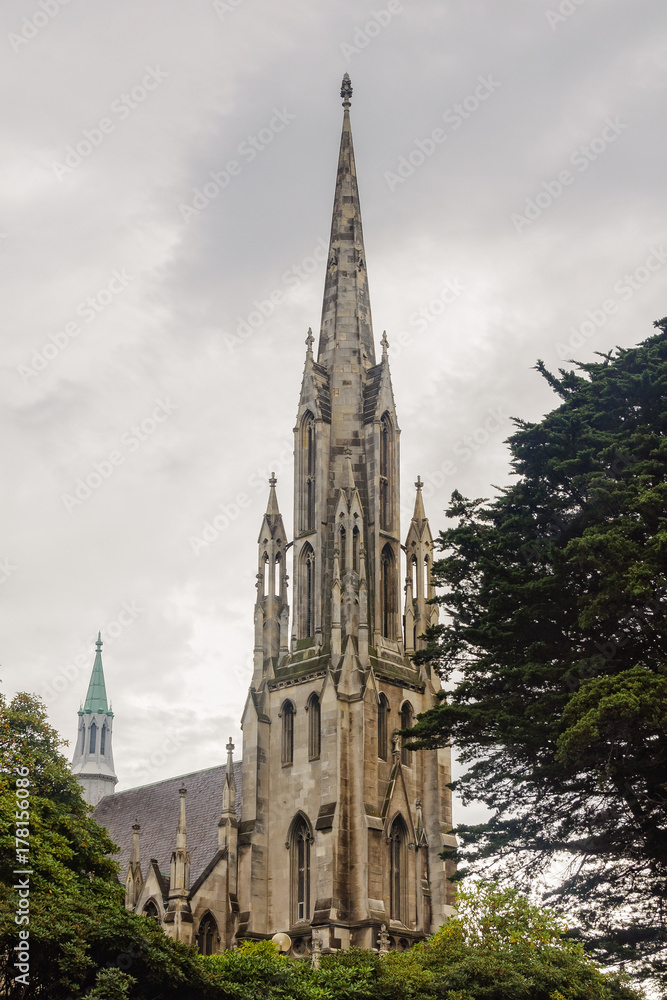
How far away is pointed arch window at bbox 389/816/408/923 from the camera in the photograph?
37812 mm

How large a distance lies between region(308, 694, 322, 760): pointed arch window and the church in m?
0.04

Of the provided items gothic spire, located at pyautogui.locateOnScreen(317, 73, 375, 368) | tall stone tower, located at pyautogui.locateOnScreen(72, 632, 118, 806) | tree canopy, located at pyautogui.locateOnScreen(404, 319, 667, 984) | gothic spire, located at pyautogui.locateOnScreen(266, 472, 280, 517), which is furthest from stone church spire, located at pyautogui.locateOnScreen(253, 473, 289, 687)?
tall stone tower, located at pyautogui.locateOnScreen(72, 632, 118, 806)

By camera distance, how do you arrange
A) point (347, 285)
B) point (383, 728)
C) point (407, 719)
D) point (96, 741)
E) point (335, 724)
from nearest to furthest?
point (335, 724) → point (383, 728) → point (407, 719) → point (347, 285) → point (96, 741)

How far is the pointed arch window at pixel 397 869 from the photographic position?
37.8 m

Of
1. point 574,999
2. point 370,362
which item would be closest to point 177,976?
point 574,999

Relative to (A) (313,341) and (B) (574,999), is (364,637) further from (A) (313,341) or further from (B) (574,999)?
(B) (574,999)

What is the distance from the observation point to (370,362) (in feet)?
149

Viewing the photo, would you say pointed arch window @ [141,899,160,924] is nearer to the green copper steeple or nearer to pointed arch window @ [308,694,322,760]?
pointed arch window @ [308,694,322,760]

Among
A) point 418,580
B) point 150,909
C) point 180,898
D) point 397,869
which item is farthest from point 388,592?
point 150,909

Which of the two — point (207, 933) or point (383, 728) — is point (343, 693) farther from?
point (207, 933)

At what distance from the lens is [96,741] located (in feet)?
317

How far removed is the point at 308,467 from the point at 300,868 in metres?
13.4

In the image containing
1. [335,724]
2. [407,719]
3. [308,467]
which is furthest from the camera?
[308,467]

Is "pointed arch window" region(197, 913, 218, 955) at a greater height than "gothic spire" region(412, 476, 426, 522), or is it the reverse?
"gothic spire" region(412, 476, 426, 522)
